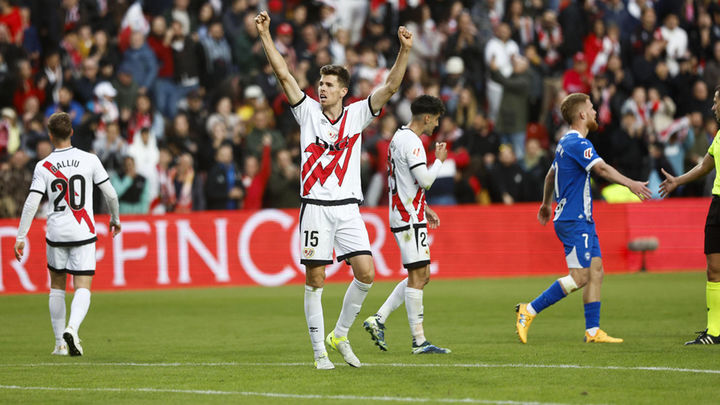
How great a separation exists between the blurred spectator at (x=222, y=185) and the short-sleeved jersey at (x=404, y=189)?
34.2 feet

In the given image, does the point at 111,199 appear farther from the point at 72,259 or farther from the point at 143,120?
the point at 143,120

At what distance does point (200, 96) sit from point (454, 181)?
17.6 ft

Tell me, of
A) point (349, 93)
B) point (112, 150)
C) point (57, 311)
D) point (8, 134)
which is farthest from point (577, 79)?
point (57, 311)

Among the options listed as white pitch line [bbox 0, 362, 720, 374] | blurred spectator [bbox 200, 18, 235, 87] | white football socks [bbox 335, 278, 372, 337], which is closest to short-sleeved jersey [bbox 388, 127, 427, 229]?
white football socks [bbox 335, 278, 372, 337]

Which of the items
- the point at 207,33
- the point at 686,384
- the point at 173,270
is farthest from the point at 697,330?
the point at 207,33

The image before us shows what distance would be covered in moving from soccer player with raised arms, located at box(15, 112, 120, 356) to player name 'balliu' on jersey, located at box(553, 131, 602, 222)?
4552 millimetres

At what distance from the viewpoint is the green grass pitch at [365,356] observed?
848cm

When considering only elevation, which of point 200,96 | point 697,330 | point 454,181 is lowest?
point 697,330

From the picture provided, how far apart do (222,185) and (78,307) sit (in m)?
9.82

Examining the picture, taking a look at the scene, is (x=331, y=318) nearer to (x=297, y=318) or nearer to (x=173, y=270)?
(x=297, y=318)

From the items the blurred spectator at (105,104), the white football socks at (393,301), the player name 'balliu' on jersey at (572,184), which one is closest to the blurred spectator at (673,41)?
the blurred spectator at (105,104)

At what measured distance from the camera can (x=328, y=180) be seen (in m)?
9.68

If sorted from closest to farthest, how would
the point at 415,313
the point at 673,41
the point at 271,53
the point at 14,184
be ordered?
the point at 271,53
the point at 415,313
the point at 14,184
the point at 673,41

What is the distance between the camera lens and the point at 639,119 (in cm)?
2414
